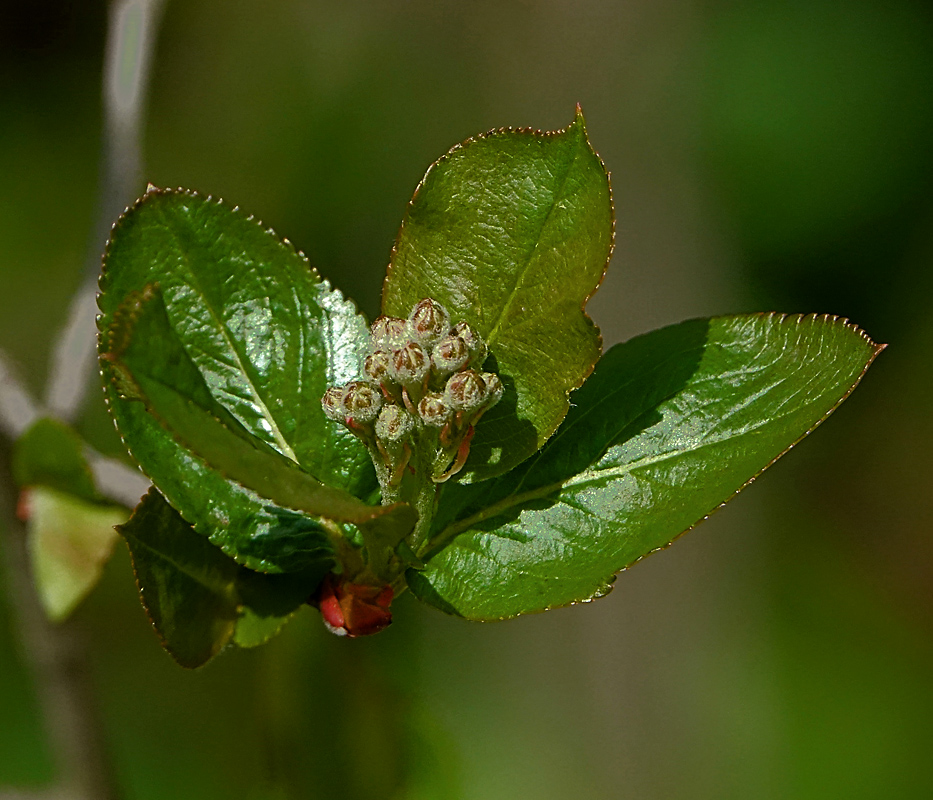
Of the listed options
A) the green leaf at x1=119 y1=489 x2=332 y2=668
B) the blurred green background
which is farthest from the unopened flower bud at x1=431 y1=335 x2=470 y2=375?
the blurred green background

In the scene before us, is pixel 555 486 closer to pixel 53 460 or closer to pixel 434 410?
pixel 434 410

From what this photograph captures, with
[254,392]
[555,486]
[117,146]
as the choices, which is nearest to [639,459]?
[555,486]

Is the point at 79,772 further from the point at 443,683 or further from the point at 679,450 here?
the point at 443,683

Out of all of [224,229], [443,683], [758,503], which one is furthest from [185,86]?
[224,229]

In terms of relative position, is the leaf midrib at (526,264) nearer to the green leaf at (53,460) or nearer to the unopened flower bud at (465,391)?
the unopened flower bud at (465,391)

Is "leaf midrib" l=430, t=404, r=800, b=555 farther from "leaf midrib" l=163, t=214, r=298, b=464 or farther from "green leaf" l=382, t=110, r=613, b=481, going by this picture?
"leaf midrib" l=163, t=214, r=298, b=464

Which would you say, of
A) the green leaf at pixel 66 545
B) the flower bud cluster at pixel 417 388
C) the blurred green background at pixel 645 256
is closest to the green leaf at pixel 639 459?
the flower bud cluster at pixel 417 388
